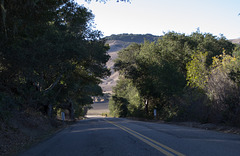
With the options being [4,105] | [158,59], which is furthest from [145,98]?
[4,105]

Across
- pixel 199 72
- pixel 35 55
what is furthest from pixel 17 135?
pixel 199 72

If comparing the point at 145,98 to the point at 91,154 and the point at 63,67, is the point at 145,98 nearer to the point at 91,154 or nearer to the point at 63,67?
the point at 63,67

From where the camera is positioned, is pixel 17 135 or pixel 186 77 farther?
pixel 186 77

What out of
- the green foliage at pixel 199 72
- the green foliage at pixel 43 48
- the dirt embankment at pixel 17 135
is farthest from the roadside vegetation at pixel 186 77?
the dirt embankment at pixel 17 135

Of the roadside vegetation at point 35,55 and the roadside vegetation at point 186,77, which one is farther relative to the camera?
the roadside vegetation at point 186,77

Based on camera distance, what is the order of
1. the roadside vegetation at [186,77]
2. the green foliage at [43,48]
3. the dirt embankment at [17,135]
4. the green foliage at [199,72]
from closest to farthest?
the green foliage at [43,48]
the dirt embankment at [17,135]
the roadside vegetation at [186,77]
the green foliage at [199,72]

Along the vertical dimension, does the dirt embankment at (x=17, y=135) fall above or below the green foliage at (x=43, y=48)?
below

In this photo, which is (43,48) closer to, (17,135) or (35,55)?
(35,55)

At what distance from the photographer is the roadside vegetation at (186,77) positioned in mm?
16656

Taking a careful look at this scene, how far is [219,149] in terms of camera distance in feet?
24.7

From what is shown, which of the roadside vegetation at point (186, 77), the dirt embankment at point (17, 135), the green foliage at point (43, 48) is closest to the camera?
the green foliage at point (43, 48)

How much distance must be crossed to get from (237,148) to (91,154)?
4197mm

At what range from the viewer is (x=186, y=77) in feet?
101

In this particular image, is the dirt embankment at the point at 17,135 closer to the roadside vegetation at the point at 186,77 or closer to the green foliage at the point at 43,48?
the green foliage at the point at 43,48
